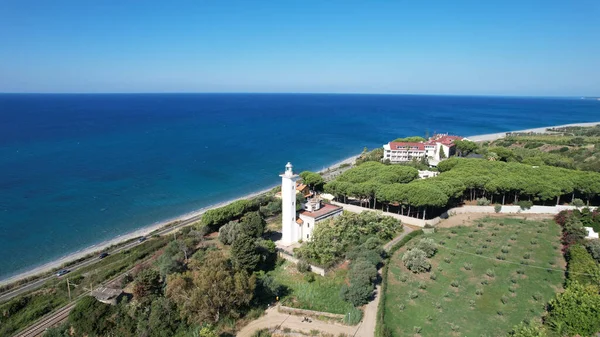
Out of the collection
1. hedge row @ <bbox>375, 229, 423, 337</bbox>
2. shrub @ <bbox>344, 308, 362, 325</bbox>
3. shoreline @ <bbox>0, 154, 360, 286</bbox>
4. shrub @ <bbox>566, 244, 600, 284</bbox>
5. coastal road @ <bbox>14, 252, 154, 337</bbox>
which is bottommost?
shoreline @ <bbox>0, 154, 360, 286</bbox>

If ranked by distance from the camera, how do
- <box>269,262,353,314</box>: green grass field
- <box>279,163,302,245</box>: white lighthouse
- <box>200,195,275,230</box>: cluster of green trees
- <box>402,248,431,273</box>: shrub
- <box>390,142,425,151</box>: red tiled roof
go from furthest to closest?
1. <box>390,142,425,151</box>: red tiled roof
2. <box>200,195,275,230</box>: cluster of green trees
3. <box>279,163,302,245</box>: white lighthouse
4. <box>402,248,431,273</box>: shrub
5. <box>269,262,353,314</box>: green grass field

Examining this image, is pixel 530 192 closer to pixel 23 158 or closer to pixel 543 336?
pixel 543 336

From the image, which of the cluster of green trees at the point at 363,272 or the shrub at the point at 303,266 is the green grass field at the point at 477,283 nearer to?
the cluster of green trees at the point at 363,272

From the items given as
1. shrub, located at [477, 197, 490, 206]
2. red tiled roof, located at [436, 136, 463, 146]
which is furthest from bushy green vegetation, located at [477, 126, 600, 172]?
shrub, located at [477, 197, 490, 206]

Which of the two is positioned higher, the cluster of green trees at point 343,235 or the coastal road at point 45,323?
the cluster of green trees at point 343,235

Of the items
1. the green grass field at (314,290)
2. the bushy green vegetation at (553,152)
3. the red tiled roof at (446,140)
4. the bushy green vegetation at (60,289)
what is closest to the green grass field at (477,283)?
the green grass field at (314,290)

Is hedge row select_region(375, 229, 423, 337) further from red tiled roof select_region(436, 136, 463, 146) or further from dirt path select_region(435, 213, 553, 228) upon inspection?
red tiled roof select_region(436, 136, 463, 146)

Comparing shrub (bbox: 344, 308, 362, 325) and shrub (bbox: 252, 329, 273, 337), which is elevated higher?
shrub (bbox: 344, 308, 362, 325)

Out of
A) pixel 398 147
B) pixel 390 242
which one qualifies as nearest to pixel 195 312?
pixel 390 242
